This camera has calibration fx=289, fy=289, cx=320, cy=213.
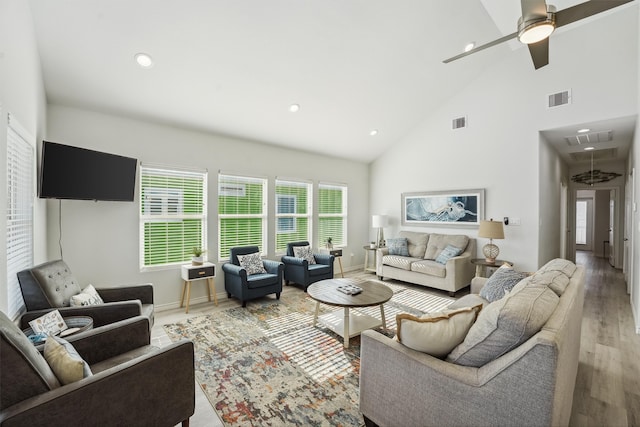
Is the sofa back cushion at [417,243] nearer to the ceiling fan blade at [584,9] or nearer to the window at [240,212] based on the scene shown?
the window at [240,212]

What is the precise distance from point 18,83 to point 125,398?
239cm

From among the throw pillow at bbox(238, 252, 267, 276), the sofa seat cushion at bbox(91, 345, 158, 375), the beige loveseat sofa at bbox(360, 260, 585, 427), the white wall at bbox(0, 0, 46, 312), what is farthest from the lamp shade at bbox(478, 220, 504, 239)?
the white wall at bbox(0, 0, 46, 312)

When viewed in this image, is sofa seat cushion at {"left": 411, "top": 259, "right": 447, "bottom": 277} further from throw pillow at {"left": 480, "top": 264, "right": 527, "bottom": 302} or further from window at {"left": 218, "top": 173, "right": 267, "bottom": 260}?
window at {"left": 218, "top": 173, "right": 267, "bottom": 260}

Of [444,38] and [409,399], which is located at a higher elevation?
[444,38]

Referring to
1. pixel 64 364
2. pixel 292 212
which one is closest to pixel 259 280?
pixel 292 212

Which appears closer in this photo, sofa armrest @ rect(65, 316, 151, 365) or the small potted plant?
sofa armrest @ rect(65, 316, 151, 365)

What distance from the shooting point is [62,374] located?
1363mm

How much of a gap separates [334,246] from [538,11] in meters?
5.02

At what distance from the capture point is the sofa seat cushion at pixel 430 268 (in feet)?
15.6

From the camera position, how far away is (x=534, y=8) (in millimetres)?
2006

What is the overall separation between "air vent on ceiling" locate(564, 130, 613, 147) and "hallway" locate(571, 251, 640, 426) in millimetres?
2559

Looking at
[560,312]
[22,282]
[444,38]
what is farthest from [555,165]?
[22,282]

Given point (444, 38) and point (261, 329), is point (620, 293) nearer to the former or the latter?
point (444, 38)

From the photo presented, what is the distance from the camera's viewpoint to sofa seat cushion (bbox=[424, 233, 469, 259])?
16.9 ft
